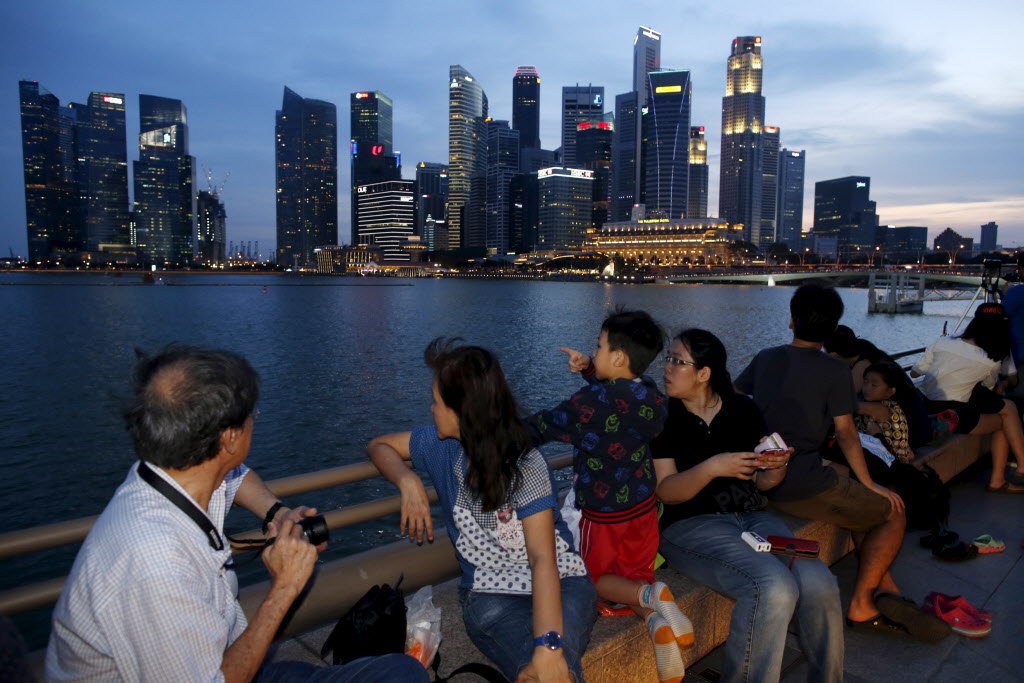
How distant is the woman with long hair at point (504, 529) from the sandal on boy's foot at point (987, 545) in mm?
3401

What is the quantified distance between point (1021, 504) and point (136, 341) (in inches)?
1631

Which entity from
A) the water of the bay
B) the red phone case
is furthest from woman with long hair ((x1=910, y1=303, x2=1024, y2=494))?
the red phone case

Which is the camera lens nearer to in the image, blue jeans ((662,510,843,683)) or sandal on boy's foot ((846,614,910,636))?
blue jeans ((662,510,843,683))

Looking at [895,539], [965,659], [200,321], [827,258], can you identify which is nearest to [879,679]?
[965,659]

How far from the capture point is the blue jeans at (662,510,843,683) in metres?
2.58

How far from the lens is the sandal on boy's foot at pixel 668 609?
96.6 inches

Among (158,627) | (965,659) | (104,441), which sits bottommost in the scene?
(104,441)

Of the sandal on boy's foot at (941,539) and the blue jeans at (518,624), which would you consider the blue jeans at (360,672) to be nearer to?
the blue jeans at (518,624)

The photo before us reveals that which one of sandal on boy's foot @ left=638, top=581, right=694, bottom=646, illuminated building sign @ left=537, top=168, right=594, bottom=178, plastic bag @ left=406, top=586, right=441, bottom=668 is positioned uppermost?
illuminated building sign @ left=537, top=168, right=594, bottom=178

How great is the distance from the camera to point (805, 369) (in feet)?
11.1

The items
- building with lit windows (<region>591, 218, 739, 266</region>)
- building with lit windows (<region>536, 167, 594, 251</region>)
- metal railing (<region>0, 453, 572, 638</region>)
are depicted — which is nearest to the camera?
metal railing (<region>0, 453, 572, 638</region>)

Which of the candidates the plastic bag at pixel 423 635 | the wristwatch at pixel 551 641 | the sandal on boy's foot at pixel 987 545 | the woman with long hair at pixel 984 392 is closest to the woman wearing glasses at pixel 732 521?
the wristwatch at pixel 551 641

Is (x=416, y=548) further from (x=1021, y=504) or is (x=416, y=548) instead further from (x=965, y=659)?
(x=1021, y=504)

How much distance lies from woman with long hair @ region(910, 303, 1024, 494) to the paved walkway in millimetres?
404
